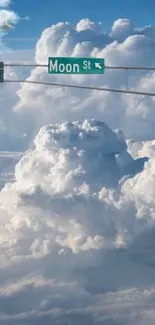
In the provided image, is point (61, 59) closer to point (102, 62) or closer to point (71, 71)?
point (71, 71)

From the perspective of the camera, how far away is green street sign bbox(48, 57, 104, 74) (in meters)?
18.2

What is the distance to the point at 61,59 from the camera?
60.1 ft

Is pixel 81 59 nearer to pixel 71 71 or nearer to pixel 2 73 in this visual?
pixel 71 71

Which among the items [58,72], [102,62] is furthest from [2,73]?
[102,62]

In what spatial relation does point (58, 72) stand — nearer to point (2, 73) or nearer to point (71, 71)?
point (71, 71)

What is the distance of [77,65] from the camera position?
18.2 m

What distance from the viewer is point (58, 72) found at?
18625 mm

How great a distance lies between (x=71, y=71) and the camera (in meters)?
18.4

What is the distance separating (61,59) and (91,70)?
1.74 metres

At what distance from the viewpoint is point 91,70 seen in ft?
59.6

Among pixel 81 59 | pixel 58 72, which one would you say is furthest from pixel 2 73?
pixel 81 59

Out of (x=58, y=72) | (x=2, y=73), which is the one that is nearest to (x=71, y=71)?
(x=58, y=72)

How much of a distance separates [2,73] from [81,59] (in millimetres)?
4244

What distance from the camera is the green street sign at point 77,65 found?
18188 mm
